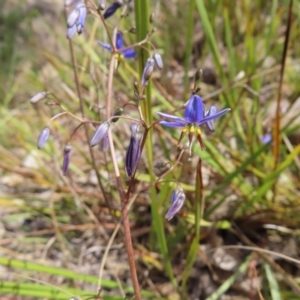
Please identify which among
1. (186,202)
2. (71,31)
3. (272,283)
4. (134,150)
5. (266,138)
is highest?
(266,138)

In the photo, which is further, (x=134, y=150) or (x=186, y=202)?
(x=186, y=202)

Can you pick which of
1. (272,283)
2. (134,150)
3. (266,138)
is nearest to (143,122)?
(134,150)

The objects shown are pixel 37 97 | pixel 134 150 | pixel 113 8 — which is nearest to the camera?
pixel 134 150

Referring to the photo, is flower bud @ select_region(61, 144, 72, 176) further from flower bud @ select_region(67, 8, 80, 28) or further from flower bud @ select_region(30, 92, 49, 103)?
flower bud @ select_region(67, 8, 80, 28)

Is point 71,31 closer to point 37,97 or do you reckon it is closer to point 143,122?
point 37,97

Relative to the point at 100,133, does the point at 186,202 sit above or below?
above

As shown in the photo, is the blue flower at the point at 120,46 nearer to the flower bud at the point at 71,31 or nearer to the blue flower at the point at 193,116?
the flower bud at the point at 71,31

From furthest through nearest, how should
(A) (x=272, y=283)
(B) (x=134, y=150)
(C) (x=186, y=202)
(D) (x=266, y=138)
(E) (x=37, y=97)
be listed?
1. (D) (x=266, y=138)
2. (C) (x=186, y=202)
3. (A) (x=272, y=283)
4. (E) (x=37, y=97)
5. (B) (x=134, y=150)

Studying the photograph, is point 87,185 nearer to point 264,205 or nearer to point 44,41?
point 264,205
